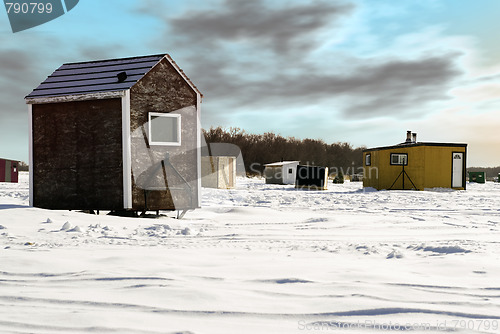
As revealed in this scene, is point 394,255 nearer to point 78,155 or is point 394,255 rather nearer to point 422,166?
point 78,155

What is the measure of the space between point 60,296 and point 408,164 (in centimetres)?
2667

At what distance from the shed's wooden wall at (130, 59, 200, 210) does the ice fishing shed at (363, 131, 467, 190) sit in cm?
1927

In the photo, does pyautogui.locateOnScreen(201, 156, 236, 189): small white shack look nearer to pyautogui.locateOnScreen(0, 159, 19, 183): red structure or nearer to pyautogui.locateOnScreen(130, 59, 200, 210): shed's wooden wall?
pyautogui.locateOnScreen(130, 59, 200, 210): shed's wooden wall

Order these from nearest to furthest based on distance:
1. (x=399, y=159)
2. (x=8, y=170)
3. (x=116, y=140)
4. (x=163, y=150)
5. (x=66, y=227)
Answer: (x=66, y=227)
(x=116, y=140)
(x=163, y=150)
(x=399, y=159)
(x=8, y=170)

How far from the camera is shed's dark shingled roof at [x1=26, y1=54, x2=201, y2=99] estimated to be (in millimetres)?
10859

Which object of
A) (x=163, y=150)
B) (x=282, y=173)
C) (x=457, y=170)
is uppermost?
(x=163, y=150)

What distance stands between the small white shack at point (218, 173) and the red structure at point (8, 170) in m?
20.8

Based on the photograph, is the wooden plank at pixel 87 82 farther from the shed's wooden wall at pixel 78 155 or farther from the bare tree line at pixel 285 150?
the bare tree line at pixel 285 150

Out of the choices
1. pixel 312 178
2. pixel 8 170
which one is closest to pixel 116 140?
pixel 312 178

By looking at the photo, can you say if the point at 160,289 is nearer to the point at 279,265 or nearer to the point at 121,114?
the point at 279,265

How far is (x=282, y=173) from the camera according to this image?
36.9m

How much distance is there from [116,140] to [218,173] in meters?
16.2

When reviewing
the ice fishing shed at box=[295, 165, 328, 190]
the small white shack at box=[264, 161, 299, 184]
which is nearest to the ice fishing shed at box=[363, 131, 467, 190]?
the ice fishing shed at box=[295, 165, 328, 190]

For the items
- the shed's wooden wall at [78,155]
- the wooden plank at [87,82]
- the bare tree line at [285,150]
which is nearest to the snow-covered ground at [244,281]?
the shed's wooden wall at [78,155]
